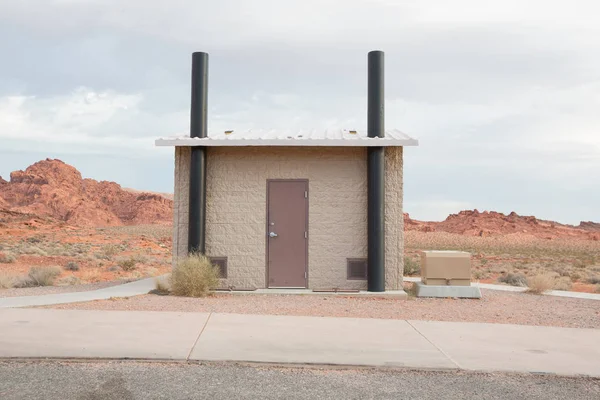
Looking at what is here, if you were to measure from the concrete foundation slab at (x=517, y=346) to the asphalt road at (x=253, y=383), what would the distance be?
1.16ft

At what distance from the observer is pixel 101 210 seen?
99812 mm

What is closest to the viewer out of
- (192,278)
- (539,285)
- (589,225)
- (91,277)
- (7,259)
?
(192,278)

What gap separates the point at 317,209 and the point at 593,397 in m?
8.73

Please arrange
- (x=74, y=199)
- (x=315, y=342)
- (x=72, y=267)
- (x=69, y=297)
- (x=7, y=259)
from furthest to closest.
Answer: (x=74, y=199) < (x=7, y=259) < (x=72, y=267) < (x=69, y=297) < (x=315, y=342)

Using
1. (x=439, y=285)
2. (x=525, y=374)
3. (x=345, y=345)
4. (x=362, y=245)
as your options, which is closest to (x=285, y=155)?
(x=362, y=245)

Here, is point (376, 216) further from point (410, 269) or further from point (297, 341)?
point (410, 269)

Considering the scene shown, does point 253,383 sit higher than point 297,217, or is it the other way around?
point 297,217

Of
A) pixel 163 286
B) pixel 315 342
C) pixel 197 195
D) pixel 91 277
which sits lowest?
pixel 91 277

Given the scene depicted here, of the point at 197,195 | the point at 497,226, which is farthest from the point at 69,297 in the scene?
the point at 497,226

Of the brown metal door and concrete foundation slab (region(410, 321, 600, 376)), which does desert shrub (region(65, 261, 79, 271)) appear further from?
concrete foundation slab (region(410, 321, 600, 376))

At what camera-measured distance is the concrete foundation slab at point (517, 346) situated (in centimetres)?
733

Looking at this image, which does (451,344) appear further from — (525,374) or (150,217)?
(150,217)

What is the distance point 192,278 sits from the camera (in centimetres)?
1319

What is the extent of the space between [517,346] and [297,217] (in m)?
6.89
